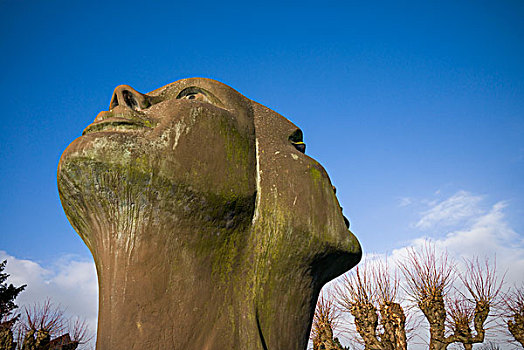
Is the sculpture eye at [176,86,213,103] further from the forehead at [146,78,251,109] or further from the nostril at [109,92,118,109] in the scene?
the nostril at [109,92,118,109]

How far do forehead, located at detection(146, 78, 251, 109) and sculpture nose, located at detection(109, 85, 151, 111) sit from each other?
0.23 metres

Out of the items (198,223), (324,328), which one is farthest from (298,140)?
(324,328)

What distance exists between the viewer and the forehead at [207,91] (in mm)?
3842

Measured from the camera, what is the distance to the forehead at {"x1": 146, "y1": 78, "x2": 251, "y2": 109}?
3.84 metres

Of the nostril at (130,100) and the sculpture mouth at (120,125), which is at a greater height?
the nostril at (130,100)

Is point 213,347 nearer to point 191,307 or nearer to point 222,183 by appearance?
point 191,307

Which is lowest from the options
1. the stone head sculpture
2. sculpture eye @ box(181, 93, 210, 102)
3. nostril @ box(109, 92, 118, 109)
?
the stone head sculpture

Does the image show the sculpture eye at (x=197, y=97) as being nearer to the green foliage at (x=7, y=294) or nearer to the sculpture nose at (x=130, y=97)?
the sculpture nose at (x=130, y=97)

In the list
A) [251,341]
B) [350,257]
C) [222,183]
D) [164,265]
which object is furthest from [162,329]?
[350,257]

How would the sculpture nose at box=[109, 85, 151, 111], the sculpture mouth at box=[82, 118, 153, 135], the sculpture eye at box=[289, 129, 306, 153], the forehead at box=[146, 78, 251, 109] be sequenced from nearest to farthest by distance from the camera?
the sculpture mouth at box=[82, 118, 153, 135]
the sculpture nose at box=[109, 85, 151, 111]
the forehead at box=[146, 78, 251, 109]
the sculpture eye at box=[289, 129, 306, 153]

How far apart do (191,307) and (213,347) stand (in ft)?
1.10

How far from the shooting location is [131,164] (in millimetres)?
3023

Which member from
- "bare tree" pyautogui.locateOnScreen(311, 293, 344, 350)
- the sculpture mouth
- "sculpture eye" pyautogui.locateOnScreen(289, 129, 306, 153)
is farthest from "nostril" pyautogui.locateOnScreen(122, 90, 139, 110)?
"bare tree" pyautogui.locateOnScreen(311, 293, 344, 350)

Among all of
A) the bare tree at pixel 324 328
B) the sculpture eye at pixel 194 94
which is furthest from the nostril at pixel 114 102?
the bare tree at pixel 324 328
